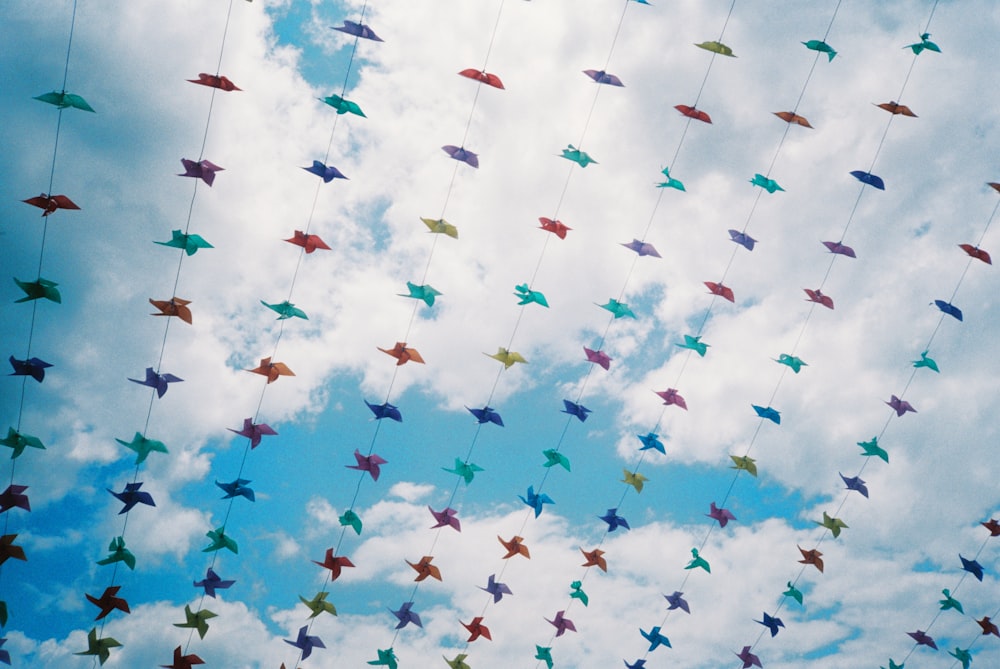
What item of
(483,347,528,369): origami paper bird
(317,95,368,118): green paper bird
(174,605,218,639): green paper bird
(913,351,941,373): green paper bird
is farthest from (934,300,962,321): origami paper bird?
(174,605,218,639): green paper bird

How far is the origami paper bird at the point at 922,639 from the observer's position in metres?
8.09

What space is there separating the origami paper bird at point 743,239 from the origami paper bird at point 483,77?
2524mm

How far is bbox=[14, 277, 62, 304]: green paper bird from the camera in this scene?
5531 millimetres

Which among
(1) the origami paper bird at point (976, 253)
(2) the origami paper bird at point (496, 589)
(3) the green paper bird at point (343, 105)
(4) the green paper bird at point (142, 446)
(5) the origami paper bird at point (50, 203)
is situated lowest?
(2) the origami paper bird at point (496, 589)

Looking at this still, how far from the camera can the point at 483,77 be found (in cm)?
588

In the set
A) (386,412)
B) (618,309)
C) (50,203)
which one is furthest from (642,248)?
(50,203)

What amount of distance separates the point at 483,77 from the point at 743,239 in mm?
2749

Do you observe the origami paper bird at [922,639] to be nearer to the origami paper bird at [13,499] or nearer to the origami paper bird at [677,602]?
the origami paper bird at [677,602]

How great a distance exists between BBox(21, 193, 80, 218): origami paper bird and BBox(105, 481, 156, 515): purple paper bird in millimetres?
2252

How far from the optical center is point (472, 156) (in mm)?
6020

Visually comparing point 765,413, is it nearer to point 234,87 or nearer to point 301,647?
point 301,647

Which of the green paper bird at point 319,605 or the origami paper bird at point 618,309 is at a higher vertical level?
the origami paper bird at point 618,309

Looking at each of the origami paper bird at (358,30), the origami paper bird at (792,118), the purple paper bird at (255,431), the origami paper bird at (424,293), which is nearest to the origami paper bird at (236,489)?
the purple paper bird at (255,431)

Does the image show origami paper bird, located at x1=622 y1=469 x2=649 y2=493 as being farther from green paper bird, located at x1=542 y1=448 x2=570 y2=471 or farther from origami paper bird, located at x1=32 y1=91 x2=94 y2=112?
origami paper bird, located at x1=32 y1=91 x2=94 y2=112
